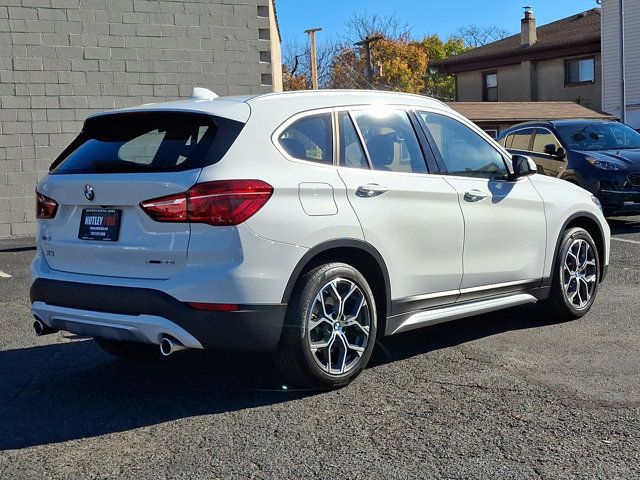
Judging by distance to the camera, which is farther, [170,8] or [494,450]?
[170,8]

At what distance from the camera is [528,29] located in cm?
3894

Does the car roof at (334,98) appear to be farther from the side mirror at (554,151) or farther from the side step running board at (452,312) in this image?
the side mirror at (554,151)

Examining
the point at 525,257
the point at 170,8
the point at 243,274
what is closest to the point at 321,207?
the point at 243,274

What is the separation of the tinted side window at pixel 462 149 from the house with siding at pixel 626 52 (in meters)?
30.3

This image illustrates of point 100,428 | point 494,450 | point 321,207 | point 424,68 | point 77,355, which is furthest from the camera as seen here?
point 424,68

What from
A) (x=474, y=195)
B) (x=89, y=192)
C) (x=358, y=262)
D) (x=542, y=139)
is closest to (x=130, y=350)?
(x=89, y=192)

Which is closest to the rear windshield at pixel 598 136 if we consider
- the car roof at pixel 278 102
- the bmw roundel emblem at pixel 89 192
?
the car roof at pixel 278 102

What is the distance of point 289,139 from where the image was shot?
15.7 feet

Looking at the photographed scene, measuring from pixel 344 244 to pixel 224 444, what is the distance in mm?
1350

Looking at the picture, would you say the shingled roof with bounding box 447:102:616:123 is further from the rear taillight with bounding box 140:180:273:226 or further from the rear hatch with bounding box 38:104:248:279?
the rear taillight with bounding box 140:180:273:226

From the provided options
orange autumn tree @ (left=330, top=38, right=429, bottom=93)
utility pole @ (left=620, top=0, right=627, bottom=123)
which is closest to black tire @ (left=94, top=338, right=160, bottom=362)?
utility pole @ (left=620, top=0, right=627, bottom=123)

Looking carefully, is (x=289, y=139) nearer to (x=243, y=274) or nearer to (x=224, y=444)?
(x=243, y=274)

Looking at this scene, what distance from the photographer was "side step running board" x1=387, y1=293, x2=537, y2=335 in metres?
5.23

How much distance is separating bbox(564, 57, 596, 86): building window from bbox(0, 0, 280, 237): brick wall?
2455cm
